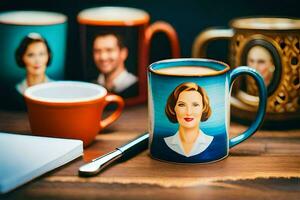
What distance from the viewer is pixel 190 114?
2.73ft

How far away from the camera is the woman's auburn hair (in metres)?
0.83

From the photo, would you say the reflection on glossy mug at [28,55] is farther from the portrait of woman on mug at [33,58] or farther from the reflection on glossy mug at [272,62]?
the reflection on glossy mug at [272,62]

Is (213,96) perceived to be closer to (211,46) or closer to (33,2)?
(211,46)

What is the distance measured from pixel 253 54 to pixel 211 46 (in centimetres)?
20

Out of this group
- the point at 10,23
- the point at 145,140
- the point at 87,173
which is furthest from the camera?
the point at 10,23

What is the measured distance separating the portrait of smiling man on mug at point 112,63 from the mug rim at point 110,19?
20 mm

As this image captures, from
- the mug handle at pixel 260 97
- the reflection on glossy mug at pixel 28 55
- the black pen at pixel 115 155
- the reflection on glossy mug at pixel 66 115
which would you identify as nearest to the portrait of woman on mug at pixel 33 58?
the reflection on glossy mug at pixel 28 55

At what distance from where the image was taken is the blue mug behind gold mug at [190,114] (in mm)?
829

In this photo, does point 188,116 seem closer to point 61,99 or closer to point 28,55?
point 61,99

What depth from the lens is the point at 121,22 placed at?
1.06 meters

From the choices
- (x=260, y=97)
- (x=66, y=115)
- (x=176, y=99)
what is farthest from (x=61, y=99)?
(x=260, y=97)

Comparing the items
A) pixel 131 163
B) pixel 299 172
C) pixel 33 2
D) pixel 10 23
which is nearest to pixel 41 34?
pixel 10 23

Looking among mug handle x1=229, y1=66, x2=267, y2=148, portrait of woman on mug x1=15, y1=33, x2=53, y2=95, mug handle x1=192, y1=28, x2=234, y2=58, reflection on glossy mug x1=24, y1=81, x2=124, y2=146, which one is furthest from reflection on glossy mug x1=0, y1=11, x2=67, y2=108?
mug handle x1=229, y1=66, x2=267, y2=148

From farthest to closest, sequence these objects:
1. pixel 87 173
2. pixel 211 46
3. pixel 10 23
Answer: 1. pixel 211 46
2. pixel 10 23
3. pixel 87 173
